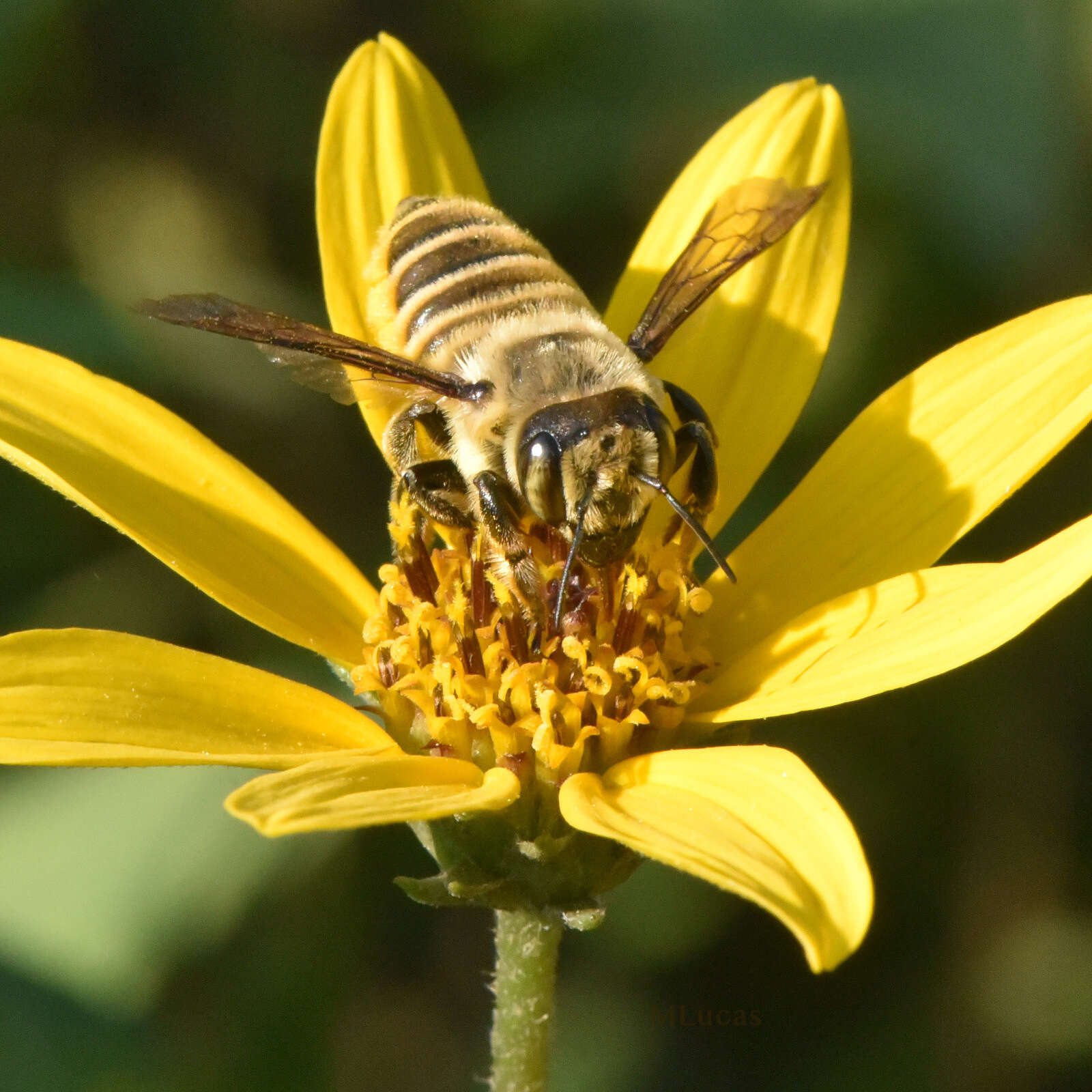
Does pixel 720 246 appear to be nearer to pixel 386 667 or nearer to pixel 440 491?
pixel 440 491

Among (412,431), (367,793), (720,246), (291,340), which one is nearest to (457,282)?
(412,431)

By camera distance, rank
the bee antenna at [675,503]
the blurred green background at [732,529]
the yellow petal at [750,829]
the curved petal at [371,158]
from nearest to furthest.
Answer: the yellow petal at [750,829] → the bee antenna at [675,503] → the curved petal at [371,158] → the blurred green background at [732,529]

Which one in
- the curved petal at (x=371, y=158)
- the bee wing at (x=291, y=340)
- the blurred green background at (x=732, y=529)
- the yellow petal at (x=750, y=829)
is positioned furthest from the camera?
the blurred green background at (x=732, y=529)

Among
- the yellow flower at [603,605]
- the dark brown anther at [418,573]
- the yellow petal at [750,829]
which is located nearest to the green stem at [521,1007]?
the yellow flower at [603,605]

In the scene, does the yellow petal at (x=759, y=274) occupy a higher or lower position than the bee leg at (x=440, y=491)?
higher

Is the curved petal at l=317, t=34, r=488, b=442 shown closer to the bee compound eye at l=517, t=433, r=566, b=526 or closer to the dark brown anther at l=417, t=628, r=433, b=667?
the dark brown anther at l=417, t=628, r=433, b=667

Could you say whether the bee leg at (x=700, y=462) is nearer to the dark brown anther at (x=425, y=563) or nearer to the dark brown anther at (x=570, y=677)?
the dark brown anther at (x=570, y=677)
